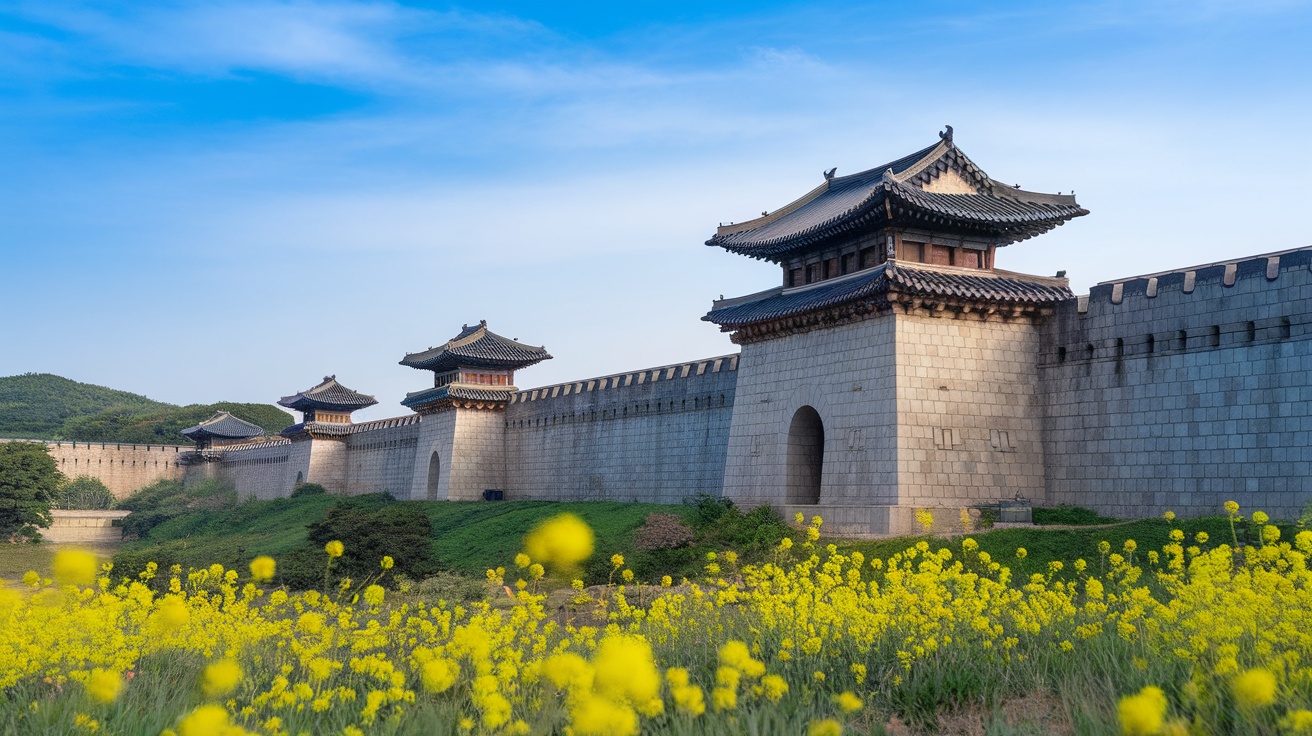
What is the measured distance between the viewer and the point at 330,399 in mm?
42188

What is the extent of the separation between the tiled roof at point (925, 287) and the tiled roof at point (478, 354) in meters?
14.2

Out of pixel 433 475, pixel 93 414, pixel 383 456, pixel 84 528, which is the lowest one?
pixel 84 528

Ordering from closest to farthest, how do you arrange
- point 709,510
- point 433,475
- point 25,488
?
point 709,510 → point 433,475 → point 25,488

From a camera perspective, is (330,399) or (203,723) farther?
(330,399)

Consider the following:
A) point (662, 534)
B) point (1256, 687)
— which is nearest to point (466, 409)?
point (662, 534)

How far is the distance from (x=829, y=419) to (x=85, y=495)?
42.1 meters

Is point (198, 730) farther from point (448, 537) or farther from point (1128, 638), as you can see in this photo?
point (448, 537)

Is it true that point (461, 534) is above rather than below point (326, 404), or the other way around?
below

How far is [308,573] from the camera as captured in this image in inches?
731

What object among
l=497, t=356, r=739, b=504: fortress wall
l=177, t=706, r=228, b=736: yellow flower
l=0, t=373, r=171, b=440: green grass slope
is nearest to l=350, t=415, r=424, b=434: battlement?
l=497, t=356, r=739, b=504: fortress wall

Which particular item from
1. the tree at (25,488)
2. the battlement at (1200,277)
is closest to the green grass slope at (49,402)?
the tree at (25,488)

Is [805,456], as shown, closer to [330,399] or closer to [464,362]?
[464,362]

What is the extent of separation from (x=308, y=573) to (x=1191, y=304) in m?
14.2

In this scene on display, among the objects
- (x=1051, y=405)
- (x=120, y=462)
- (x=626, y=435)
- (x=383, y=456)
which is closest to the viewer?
(x=1051, y=405)
